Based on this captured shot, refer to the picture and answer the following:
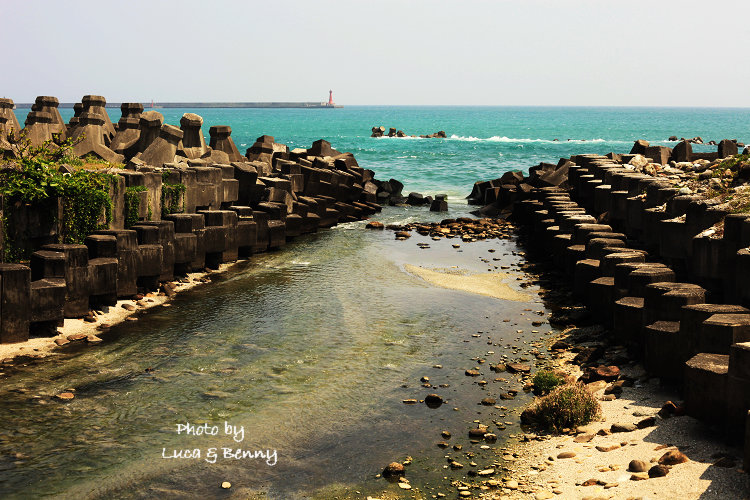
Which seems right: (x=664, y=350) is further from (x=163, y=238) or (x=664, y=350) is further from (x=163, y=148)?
(x=163, y=148)

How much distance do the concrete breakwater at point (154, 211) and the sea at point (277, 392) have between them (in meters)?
0.93

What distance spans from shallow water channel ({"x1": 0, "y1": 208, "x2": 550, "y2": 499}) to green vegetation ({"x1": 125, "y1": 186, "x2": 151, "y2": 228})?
2.08m

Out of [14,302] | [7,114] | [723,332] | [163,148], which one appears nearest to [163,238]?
[14,302]

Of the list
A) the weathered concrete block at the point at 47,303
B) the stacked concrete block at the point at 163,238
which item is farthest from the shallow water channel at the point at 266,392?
the weathered concrete block at the point at 47,303

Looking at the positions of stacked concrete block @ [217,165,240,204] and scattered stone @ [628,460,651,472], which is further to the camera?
stacked concrete block @ [217,165,240,204]

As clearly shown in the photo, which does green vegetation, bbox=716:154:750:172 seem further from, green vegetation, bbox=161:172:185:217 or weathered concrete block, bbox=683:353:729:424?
green vegetation, bbox=161:172:185:217

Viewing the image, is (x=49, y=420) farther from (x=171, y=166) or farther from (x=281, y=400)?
(x=171, y=166)

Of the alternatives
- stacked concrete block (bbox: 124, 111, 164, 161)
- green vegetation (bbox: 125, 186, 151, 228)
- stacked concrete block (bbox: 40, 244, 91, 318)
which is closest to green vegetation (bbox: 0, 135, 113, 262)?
green vegetation (bbox: 125, 186, 151, 228)

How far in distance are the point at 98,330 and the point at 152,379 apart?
2.81 m

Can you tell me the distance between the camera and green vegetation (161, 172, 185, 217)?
64.1ft

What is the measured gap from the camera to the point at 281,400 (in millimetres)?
11367

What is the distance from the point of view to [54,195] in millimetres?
15422

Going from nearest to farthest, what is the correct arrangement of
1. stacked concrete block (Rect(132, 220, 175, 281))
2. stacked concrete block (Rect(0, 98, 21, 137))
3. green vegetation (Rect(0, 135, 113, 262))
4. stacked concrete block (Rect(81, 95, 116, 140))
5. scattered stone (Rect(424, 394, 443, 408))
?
scattered stone (Rect(424, 394, 443, 408))
green vegetation (Rect(0, 135, 113, 262))
stacked concrete block (Rect(132, 220, 175, 281))
stacked concrete block (Rect(0, 98, 21, 137))
stacked concrete block (Rect(81, 95, 116, 140))

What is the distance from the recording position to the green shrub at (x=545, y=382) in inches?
452
